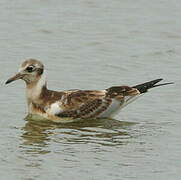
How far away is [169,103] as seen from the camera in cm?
1652

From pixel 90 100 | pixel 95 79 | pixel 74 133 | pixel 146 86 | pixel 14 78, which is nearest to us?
pixel 74 133

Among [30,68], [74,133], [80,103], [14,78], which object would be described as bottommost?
[74,133]

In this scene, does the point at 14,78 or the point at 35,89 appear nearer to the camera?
the point at 14,78

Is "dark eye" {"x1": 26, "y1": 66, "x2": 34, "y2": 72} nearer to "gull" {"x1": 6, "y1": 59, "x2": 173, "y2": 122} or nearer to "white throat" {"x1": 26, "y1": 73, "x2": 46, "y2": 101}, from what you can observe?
"gull" {"x1": 6, "y1": 59, "x2": 173, "y2": 122}

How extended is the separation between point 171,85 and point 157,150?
4.31 m

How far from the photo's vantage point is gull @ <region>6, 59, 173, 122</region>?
52.0ft

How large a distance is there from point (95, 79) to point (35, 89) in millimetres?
2099

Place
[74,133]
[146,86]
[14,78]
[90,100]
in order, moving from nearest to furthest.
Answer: [74,133] < [14,78] < [90,100] < [146,86]

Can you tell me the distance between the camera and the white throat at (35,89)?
633 inches

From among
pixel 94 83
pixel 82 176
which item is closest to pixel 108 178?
pixel 82 176

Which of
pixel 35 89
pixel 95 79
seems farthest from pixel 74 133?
pixel 95 79

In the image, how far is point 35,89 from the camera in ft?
52.9

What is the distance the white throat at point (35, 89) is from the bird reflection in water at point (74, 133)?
1.48 feet

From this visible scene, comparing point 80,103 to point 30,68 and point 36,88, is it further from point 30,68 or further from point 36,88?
point 30,68
